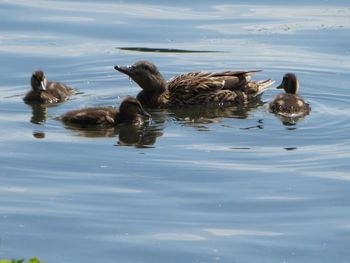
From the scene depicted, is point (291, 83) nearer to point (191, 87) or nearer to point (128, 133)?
point (191, 87)

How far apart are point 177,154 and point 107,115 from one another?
1354 millimetres

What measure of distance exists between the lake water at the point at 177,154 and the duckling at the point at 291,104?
13 centimetres

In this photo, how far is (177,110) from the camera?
930cm

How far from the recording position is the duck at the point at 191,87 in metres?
9.47

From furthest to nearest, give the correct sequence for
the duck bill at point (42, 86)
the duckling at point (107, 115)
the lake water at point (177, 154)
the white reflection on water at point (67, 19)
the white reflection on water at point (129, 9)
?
the white reflection on water at point (129, 9)
the white reflection on water at point (67, 19)
the duck bill at point (42, 86)
the duckling at point (107, 115)
the lake water at point (177, 154)

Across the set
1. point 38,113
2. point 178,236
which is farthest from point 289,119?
point 178,236

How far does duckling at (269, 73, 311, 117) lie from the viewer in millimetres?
8766

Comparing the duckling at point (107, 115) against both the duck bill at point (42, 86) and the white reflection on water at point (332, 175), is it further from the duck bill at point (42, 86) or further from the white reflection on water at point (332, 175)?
the white reflection on water at point (332, 175)

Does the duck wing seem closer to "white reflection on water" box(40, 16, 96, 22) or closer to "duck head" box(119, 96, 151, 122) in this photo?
"duck head" box(119, 96, 151, 122)

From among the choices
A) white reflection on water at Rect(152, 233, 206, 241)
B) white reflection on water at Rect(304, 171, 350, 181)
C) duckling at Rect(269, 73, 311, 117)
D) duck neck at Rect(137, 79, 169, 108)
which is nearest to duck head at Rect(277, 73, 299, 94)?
duckling at Rect(269, 73, 311, 117)

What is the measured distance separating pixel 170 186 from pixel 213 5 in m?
7.52

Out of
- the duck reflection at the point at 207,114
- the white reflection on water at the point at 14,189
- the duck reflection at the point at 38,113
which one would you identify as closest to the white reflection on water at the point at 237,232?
the white reflection on water at the point at 14,189

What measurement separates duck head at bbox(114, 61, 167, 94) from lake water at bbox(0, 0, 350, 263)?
28 centimetres

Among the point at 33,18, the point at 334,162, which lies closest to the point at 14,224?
the point at 334,162
